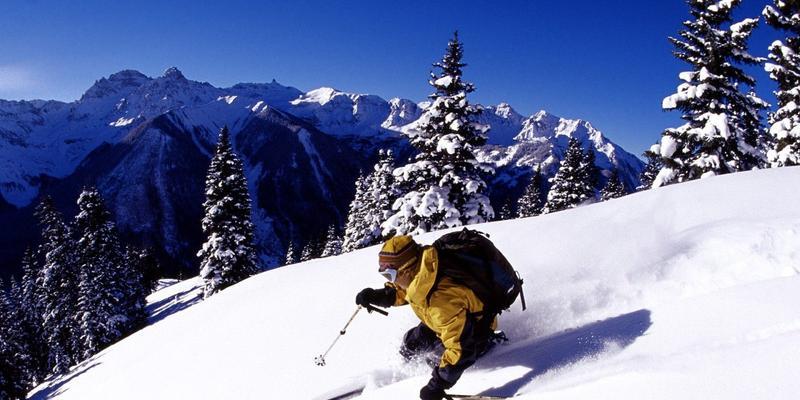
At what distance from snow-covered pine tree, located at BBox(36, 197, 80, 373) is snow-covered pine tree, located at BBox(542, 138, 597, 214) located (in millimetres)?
39181

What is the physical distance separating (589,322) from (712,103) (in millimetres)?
16147

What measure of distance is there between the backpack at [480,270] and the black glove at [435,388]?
78 centimetres

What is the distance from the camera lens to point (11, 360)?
2998cm

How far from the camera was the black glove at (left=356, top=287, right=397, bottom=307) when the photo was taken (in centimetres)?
488

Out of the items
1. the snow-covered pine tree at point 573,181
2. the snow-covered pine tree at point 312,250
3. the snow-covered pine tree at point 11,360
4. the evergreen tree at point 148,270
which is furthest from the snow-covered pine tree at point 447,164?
the evergreen tree at point 148,270

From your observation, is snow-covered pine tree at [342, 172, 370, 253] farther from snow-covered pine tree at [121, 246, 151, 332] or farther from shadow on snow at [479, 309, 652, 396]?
shadow on snow at [479, 309, 652, 396]

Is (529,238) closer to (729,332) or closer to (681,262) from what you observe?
(681,262)

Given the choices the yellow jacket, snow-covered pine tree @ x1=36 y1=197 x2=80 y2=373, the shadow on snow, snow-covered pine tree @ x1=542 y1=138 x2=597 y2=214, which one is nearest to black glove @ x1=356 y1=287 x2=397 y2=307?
the yellow jacket

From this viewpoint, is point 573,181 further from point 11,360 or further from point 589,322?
point 11,360

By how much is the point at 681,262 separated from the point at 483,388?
3429mm

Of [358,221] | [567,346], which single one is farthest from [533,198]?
[567,346]

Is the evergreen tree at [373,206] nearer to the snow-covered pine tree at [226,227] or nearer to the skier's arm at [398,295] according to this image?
the snow-covered pine tree at [226,227]

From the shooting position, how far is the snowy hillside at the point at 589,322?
3547 millimetres

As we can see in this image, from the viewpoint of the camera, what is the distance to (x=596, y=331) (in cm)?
501
